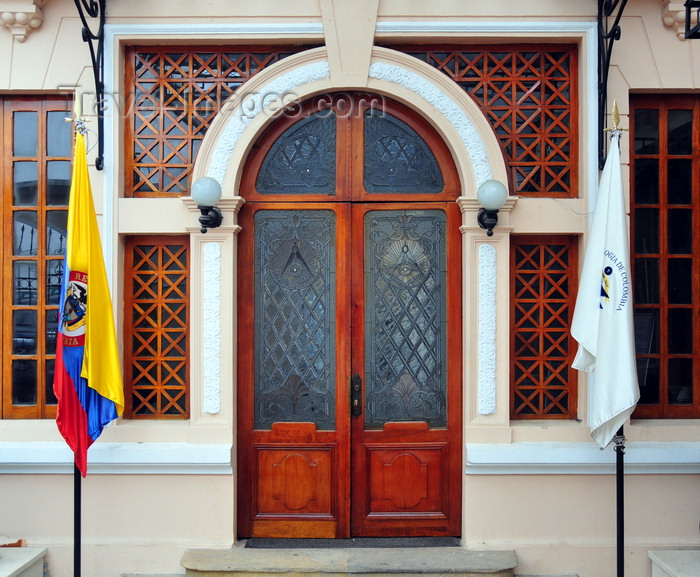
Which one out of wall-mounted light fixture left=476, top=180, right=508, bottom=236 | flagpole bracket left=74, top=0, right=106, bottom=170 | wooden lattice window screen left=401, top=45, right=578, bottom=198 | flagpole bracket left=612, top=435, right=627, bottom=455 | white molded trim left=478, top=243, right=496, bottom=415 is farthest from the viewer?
wooden lattice window screen left=401, top=45, right=578, bottom=198

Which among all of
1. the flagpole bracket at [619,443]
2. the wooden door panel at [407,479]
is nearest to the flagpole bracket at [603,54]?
the flagpole bracket at [619,443]

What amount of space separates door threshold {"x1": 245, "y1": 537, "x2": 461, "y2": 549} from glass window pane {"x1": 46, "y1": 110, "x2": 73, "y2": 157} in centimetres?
352

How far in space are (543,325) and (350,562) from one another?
2.37 m

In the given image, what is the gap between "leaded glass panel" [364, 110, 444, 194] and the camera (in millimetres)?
5027

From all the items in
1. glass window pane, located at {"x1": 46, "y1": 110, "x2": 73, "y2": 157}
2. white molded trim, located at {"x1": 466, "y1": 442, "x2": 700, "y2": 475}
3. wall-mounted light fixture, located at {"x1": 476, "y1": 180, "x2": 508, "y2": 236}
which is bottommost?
white molded trim, located at {"x1": 466, "y1": 442, "x2": 700, "y2": 475}

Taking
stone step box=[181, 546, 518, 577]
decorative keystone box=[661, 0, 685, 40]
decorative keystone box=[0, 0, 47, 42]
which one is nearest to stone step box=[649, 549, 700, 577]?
stone step box=[181, 546, 518, 577]

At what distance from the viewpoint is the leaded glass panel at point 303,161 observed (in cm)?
503

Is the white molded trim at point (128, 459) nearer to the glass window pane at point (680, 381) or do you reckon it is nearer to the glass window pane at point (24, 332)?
the glass window pane at point (24, 332)

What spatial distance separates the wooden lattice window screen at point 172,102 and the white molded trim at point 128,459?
6.63 ft

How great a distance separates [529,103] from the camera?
4980mm

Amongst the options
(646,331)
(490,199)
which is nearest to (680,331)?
(646,331)

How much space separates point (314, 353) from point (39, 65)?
124 inches

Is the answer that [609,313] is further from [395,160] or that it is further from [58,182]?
[58,182]

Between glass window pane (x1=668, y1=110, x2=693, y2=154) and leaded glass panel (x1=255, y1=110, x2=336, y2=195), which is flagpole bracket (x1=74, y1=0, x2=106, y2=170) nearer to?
leaded glass panel (x1=255, y1=110, x2=336, y2=195)
